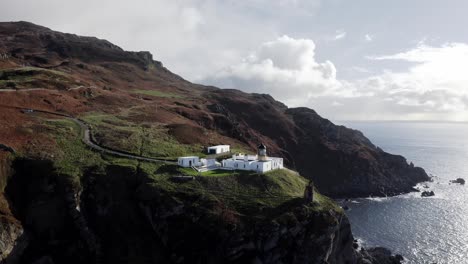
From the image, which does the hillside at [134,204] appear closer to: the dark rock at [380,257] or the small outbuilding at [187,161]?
the dark rock at [380,257]

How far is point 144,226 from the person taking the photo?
5425 centimetres

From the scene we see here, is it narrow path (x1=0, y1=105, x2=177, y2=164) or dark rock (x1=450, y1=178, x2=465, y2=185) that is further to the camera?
dark rock (x1=450, y1=178, x2=465, y2=185)

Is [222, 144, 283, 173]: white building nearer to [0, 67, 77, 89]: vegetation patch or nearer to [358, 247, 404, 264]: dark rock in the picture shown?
[358, 247, 404, 264]: dark rock

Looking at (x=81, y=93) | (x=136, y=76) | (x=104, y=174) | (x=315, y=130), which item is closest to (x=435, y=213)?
(x=315, y=130)

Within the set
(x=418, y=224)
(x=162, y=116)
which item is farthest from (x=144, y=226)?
(x=418, y=224)

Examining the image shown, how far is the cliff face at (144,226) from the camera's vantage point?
4956 centimetres

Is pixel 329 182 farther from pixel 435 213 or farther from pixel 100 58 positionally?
pixel 100 58

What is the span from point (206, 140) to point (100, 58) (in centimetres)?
11964

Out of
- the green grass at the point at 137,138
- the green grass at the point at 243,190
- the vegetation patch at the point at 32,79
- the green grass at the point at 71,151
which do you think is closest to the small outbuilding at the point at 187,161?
the green grass at the point at 243,190

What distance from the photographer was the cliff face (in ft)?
163

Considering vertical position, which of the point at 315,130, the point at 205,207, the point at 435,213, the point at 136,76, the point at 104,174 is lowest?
the point at 435,213

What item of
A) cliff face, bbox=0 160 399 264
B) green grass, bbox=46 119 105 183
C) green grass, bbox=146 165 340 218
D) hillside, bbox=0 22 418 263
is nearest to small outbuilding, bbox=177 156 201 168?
green grass, bbox=146 165 340 218

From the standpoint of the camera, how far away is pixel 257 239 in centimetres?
5000

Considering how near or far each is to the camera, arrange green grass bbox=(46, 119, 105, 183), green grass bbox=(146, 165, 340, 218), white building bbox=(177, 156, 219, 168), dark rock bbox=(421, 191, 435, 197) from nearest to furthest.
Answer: green grass bbox=(146, 165, 340, 218), green grass bbox=(46, 119, 105, 183), white building bbox=(177, 156, 219, 168), dark rock bbox=(421, 191, 435, 197)
